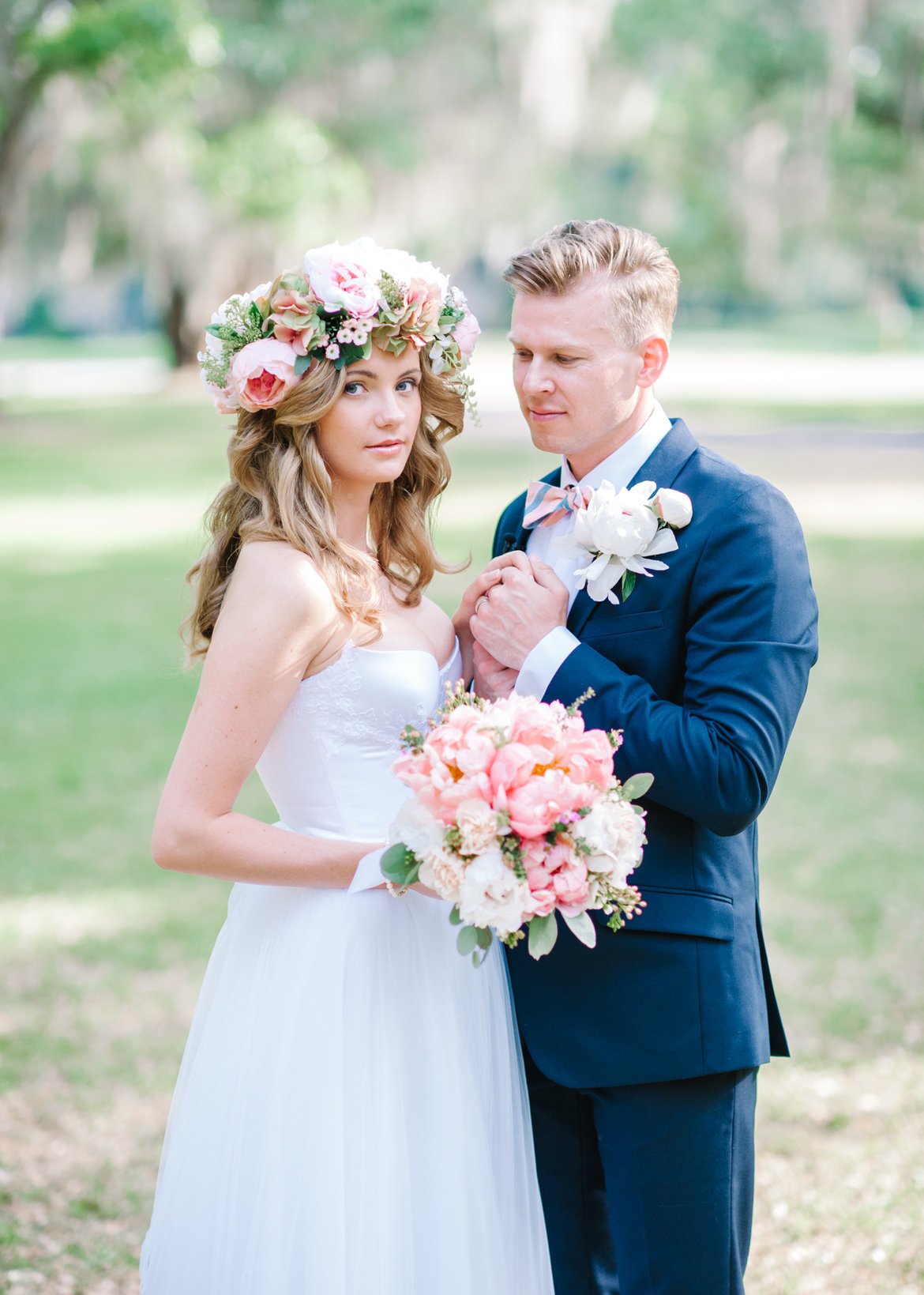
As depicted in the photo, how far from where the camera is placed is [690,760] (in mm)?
2455

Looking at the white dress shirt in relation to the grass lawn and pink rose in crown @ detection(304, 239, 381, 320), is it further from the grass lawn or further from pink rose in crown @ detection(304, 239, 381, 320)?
the grass lawn

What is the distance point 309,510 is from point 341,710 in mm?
426

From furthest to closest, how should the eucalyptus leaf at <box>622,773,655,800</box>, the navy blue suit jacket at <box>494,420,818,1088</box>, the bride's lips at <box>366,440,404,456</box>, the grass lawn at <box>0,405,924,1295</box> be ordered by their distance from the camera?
1. the grass lawn at <box>0,405,924,1295</box>
2. the bride's lips at <box>366,440,404,456</box>
3. the navy blue suit jacket at <box>494,420,818,1088</box>
4. the eucalyptus leaf at <box>622,773,655,800</box>

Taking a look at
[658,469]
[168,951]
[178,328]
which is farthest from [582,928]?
[178,328]

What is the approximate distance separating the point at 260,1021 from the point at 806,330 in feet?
222

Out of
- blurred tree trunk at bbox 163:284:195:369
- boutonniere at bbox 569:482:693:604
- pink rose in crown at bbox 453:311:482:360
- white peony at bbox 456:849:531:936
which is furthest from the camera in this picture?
blurred tree trunk at bbox 163:284:195:369

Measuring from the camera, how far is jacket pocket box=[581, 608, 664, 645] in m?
2.65

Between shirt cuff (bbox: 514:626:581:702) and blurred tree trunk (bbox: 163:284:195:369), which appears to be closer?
shirt cuff (bbox: 514:626:581:702)

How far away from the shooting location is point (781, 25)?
19.2 metres

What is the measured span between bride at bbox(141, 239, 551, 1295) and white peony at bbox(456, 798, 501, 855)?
0.55m

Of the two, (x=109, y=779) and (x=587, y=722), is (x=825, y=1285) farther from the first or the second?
(x=109, y=779)

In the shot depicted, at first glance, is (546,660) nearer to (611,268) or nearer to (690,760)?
(690,760)

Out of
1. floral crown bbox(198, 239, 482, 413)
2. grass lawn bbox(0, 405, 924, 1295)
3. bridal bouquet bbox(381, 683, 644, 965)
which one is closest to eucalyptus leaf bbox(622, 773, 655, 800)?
bridal bouquet bbox(381, 683, 644, 965)

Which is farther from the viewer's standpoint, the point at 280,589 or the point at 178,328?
the point at 178,328
